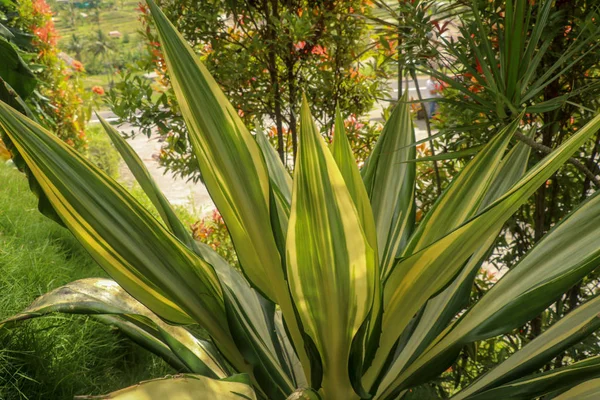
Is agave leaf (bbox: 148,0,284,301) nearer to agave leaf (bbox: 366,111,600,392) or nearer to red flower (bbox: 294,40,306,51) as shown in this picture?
agave leaf (bbox: 366,111,600,392)

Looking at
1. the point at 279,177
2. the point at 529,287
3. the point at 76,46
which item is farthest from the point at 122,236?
the point at 76,46

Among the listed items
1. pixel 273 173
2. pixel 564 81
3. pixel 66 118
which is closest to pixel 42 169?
pixel 273 173

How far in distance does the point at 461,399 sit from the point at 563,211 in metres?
0.74

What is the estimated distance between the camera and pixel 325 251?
0.58 metres

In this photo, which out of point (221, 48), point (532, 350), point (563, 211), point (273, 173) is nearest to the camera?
point (532, 350)

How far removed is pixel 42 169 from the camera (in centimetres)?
66

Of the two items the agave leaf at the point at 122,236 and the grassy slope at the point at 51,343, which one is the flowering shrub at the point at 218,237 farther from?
the agave leaf at the point at 122,236

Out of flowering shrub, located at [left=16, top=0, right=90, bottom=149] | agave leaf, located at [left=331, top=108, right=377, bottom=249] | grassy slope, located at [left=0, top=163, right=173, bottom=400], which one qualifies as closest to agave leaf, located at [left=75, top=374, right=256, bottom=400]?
agave leaf, located at [left=331, top=108, right=377, bottom=249]

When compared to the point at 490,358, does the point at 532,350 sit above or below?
above

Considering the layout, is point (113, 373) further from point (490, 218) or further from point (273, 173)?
point (490, 218)

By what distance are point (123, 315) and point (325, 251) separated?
31 cm

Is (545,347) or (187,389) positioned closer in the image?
(187,389)

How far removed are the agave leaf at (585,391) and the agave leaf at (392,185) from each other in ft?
0.95

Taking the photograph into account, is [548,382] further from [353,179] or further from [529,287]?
[353,179]
